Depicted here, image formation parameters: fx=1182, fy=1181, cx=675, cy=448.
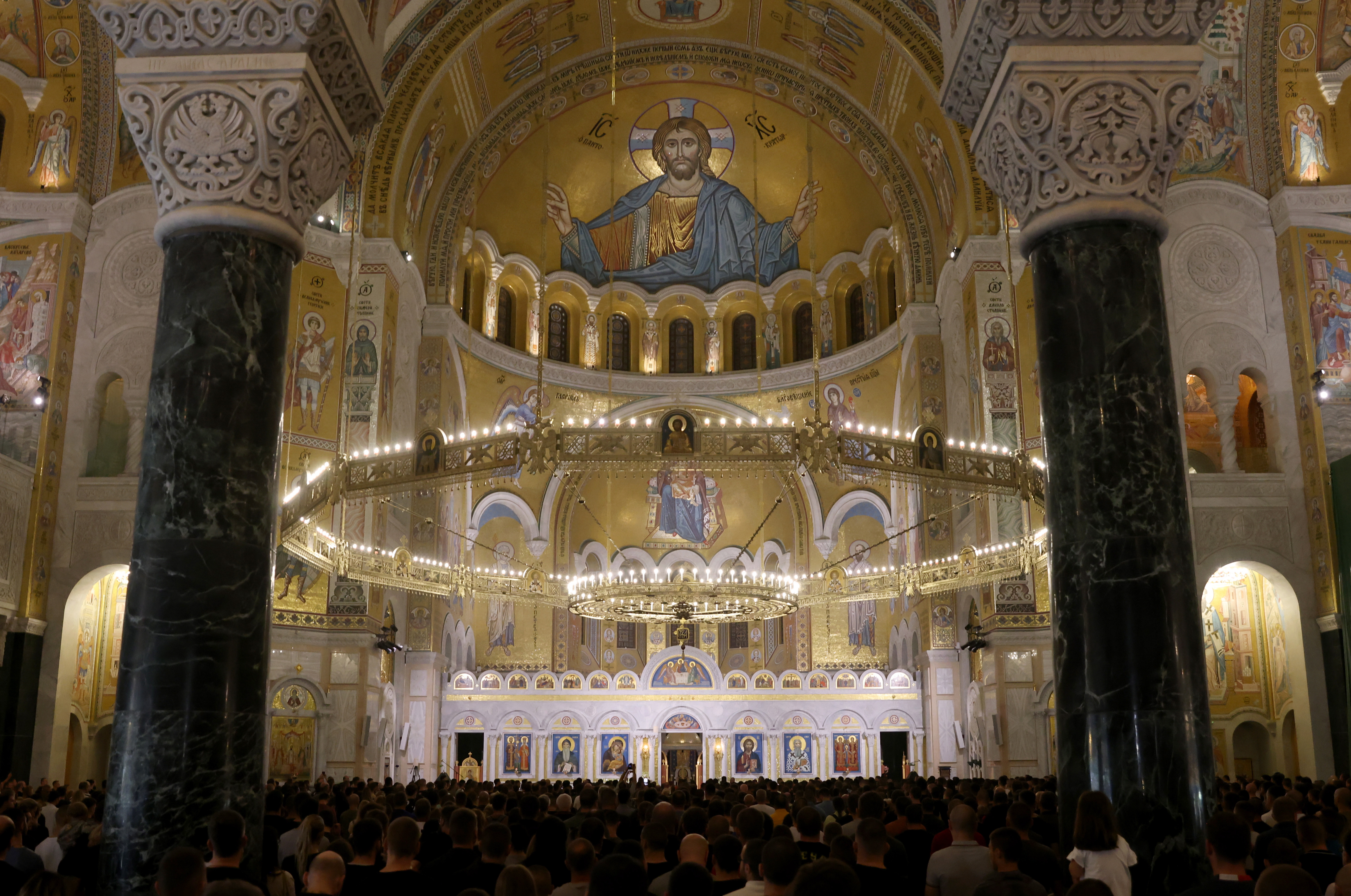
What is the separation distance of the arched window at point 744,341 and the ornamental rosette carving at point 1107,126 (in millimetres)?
21959

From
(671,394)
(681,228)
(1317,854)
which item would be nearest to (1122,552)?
(1317,854)

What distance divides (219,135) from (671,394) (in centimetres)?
2206

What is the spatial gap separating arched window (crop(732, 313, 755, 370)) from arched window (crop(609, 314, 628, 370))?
8.81ft

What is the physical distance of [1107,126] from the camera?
755 cm

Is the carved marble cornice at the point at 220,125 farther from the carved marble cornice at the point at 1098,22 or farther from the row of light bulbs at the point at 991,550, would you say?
the row of light bulbs at the point at 991,550

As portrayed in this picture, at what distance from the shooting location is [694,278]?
97.8ft

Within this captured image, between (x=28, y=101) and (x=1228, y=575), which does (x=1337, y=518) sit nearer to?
(x=1228, y=575)

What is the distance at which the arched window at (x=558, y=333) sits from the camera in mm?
28906

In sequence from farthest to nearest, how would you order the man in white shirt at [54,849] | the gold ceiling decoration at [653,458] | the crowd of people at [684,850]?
the gold ceiling decoration at [653,458] < the man in white shirt at [54,849] < the crowd of people at [684,850]

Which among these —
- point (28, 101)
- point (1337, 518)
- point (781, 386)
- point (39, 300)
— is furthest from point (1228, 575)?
point (28, 101)

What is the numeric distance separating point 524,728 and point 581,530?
5.62 metres

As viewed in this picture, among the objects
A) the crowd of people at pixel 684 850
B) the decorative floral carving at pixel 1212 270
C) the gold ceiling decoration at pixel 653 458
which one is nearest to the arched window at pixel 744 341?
the decorative floral carving at pixel 1212 270

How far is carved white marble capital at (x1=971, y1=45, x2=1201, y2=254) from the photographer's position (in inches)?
295

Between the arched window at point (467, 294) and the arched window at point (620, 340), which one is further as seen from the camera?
the arched window at point (620, 340)
